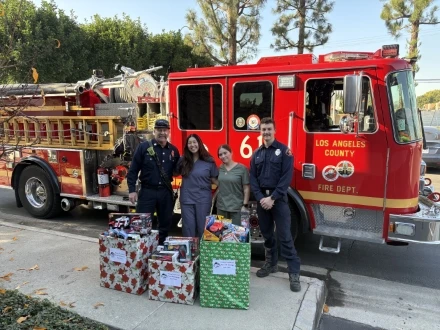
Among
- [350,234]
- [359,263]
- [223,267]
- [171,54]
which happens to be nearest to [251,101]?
[350,234]

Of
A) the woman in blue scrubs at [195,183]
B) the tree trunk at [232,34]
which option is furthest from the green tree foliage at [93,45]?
the woman in blue scrubs at [195,183]

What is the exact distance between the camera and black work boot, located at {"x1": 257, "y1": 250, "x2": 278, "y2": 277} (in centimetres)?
405

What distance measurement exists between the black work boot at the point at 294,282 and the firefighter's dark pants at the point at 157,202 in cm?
154

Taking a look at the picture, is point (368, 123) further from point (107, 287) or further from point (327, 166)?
point (107, 287)

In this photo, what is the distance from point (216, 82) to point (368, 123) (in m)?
1.92

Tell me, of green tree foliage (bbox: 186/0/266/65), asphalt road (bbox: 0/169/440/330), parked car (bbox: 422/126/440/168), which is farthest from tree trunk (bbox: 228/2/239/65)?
asphalt road (bbox: 0/169/440/330)

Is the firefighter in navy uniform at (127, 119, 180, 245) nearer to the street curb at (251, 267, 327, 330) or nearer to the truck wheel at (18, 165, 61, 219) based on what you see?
the street curb at (251, 267, 327, 330)

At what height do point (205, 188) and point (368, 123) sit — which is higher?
point (368, 123)

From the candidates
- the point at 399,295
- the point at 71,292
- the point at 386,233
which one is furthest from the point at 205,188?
the point at 399,295

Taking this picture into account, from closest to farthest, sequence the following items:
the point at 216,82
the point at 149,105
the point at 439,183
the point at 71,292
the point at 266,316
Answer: the point at 266,316 < the point at 71,292 < the point at 216,82 < the point at 149,105 < the point at 439,183

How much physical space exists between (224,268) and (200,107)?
2.33 meters

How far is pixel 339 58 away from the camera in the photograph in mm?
4215

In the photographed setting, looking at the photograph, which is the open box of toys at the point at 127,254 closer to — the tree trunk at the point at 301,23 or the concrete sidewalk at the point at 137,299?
the concrete sidewalk at the point at 137,299

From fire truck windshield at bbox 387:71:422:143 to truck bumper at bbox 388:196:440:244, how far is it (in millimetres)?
826
